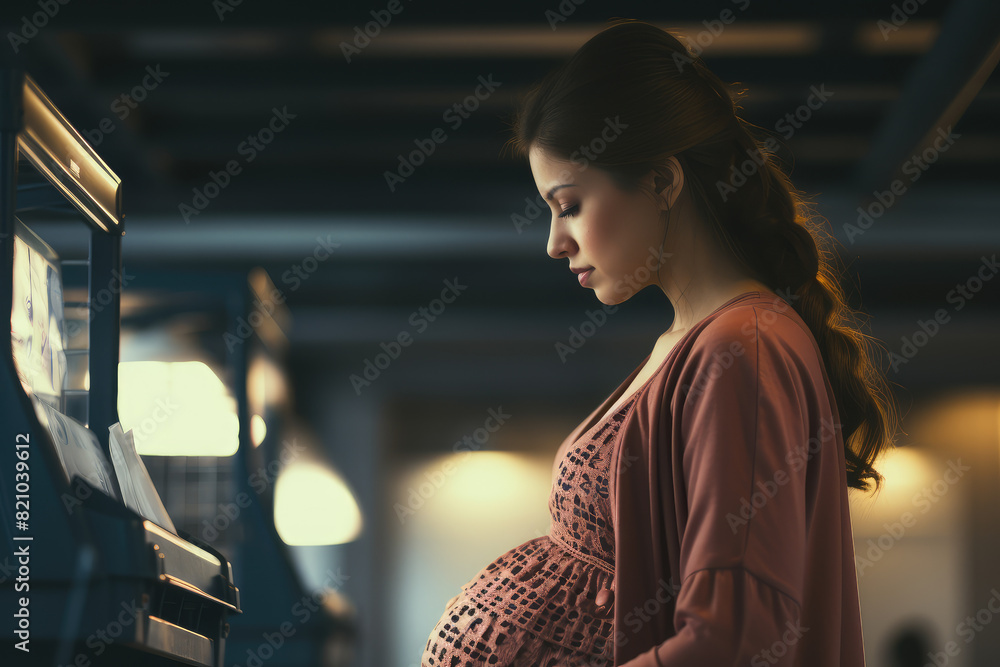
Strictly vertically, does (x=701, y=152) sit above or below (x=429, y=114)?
below

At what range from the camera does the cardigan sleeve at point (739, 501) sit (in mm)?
621

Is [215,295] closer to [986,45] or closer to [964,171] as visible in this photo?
[986,45]

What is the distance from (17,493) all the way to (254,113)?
96.2 inches

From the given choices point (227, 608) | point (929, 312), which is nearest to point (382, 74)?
point (227, 608)

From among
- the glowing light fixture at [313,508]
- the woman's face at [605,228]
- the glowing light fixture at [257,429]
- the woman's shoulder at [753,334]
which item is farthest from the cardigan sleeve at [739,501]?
the glowing light fixture at [313,508]

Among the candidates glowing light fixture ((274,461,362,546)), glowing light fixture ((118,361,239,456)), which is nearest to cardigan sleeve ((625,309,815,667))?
glowing light fixture ((118,361,239,456))

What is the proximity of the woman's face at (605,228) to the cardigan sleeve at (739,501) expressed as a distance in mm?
139

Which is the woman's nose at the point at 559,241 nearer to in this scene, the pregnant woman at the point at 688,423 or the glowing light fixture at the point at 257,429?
the pregnant woman at the point at 688,423

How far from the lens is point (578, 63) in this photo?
0.83 meters

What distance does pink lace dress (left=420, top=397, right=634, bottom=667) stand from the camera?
0.76 metres

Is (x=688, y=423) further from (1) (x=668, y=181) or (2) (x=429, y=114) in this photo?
(2) (x=429, y=114)

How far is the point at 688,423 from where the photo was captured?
0.70 meters

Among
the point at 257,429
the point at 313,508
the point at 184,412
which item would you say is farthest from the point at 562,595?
the point at 313,508

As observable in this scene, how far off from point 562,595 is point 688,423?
212 millimetres
